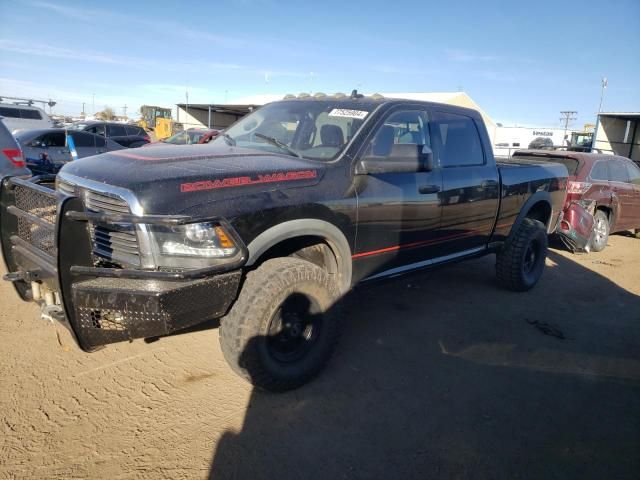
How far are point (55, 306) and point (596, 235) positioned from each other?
333 inches

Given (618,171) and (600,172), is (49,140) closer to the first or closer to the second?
(600,172)

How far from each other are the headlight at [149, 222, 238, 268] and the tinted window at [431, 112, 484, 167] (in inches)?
93.4

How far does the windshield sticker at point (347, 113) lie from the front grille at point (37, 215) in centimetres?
214

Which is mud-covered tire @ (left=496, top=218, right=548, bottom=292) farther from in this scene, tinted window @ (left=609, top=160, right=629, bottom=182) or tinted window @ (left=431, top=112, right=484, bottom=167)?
tinted window @ (left=609, top=160, right=629, bottom=182)

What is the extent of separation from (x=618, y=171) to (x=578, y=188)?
4.54ft

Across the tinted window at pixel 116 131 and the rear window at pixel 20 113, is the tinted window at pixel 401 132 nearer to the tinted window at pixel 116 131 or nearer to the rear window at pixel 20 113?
the tinted window at pixel 116 131

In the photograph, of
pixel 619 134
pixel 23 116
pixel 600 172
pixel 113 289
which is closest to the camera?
pixel 113 289

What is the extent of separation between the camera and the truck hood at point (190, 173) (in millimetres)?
2500

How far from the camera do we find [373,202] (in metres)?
3.44

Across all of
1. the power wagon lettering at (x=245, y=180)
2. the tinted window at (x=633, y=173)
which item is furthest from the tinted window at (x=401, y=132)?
the tinted window at (x=633, y=173)

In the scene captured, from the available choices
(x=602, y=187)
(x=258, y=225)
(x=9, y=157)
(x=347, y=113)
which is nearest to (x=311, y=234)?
(x=258, y=225)

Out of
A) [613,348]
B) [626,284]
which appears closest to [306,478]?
[613,348]

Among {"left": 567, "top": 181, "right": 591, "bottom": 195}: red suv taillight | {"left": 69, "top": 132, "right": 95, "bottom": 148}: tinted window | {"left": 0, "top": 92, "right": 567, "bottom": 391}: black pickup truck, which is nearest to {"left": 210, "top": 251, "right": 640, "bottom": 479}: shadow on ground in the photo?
{"left": 0, "top": 92, "right": 567, "bottom": 391}: black pickup truck

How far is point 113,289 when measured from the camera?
240cm
